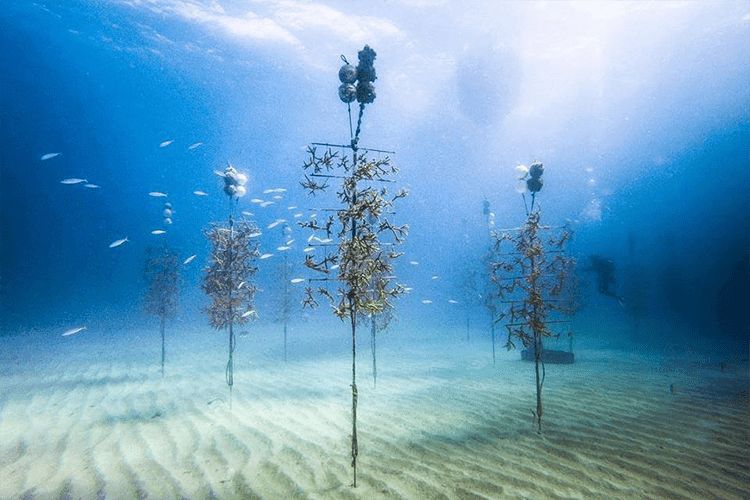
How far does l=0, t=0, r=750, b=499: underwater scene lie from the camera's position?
5.99 m

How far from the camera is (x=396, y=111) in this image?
196ft

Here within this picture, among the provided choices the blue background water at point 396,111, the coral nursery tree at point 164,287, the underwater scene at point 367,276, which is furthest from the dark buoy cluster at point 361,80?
the blue background water at point 396,111

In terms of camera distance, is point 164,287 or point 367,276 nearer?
point 367,276

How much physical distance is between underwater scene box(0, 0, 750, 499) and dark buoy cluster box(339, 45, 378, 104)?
6 cm

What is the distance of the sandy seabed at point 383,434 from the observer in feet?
17.7

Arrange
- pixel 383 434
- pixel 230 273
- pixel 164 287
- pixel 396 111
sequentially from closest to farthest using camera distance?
pixel 383 434
pixel 230 273
pixel 164 287
pixel 396 111

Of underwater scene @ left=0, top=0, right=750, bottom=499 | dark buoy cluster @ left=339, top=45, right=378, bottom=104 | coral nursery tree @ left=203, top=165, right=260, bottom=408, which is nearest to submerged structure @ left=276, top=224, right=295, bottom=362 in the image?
underwater scene @ left=0, top=0, right=750, bottom=499

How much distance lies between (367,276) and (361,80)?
377 cm

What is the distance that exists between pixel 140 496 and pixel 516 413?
8428 mm

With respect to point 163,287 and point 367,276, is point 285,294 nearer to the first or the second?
point 163,287

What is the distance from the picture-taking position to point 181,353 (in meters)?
22.8

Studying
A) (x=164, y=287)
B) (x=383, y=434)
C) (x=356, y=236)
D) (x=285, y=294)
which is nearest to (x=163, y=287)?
(x=164, y=287)

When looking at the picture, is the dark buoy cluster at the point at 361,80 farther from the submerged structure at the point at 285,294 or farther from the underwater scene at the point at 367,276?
the submerged structure at the point at 285,294

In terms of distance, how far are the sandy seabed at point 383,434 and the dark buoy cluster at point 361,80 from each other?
670 centimetres
